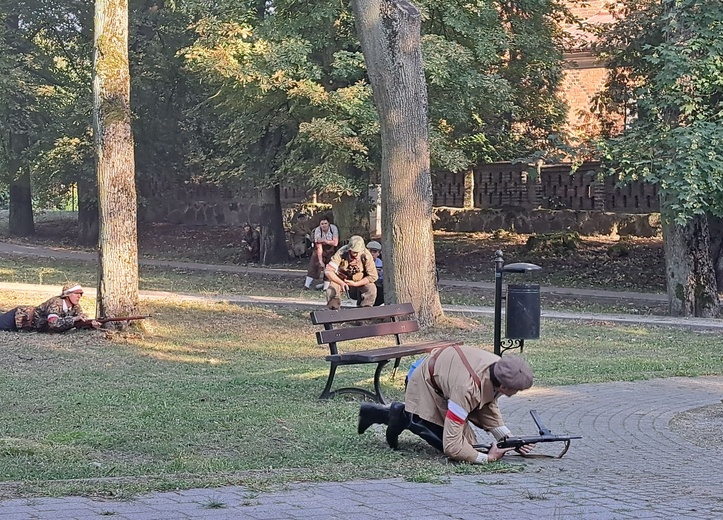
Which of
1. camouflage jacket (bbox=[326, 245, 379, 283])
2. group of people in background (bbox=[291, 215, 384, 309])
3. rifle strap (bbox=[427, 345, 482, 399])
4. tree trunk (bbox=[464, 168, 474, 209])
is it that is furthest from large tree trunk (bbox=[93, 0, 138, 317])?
tree trunk (bbox=[464, 168, 474, 209])

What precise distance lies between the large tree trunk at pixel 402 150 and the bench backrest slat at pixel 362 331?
475cm

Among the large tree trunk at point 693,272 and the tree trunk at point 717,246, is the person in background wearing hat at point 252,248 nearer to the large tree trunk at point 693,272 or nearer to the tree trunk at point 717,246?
the tree trunk at point 717,246

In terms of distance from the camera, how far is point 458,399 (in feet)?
21.6

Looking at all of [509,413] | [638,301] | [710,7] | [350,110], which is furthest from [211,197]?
[509,413]

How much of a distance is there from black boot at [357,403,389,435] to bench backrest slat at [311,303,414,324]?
2284mm

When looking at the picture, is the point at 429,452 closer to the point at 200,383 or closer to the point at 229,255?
the point at 200,383

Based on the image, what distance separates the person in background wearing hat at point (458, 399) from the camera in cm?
651

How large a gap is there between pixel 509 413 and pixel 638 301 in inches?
506

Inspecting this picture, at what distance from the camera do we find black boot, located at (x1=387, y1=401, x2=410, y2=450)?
7.12m

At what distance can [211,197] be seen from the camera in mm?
38812

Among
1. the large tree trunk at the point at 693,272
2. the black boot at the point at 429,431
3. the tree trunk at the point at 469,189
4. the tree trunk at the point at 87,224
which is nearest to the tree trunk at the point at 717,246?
the large tree trunk at the point at 693,272

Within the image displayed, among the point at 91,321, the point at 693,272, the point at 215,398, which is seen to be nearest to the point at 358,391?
the point at 215,398

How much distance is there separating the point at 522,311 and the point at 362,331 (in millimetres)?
1573

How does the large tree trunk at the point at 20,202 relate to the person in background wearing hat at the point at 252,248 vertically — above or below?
above
